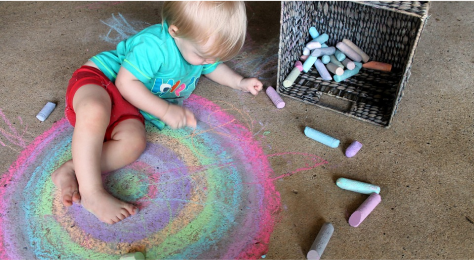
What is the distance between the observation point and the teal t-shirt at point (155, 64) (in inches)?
48.3

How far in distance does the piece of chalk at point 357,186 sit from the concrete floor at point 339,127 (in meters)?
0.02

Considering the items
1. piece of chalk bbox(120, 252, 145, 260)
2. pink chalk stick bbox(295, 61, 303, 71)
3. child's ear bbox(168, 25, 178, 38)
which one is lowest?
piece of chalk bbox(120, 252, 145, 260)

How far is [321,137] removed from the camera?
131 cm

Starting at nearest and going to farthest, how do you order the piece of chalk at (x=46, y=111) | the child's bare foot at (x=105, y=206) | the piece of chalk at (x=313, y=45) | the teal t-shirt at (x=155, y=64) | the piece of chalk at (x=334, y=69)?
1. the child's bare foot at (x=105, y=206)
2. the teal t-shirt at (x=155, y=64)
3. the piece of chalk at (x=46, y=111)
4. the piece of chalk at (x=334, y=69)
5. the piece of chalk at (x=313, y=45)

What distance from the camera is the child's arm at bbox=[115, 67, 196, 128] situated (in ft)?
4.04

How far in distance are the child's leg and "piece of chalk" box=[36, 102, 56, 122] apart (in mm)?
304

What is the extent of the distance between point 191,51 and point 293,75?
494mm

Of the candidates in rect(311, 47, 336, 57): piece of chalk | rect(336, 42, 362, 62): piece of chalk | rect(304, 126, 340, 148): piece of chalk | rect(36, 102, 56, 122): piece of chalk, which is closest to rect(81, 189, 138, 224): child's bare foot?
rect(36, 102, 56, 122): piece of chalk

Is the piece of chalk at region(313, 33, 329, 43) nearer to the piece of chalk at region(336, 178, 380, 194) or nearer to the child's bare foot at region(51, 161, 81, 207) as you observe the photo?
the piece of chalk at region(336, 178, 380, 194)

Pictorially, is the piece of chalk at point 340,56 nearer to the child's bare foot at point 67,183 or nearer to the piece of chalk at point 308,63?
the piece of chalk at point 308,63

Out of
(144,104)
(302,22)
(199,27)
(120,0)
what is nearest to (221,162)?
(144,104)


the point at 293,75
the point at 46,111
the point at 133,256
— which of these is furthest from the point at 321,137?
the point at 46,111

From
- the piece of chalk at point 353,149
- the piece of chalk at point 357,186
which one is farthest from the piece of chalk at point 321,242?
the piece of chalk at point 353,149

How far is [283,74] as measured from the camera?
1544 mm
